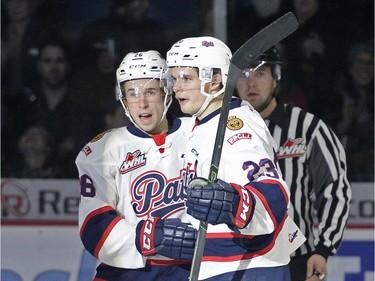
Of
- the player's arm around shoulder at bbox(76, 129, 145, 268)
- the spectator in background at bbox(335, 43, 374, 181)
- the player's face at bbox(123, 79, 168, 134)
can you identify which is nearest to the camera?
the player's arm around shoulder at bbox(76, 129, 145, 268)

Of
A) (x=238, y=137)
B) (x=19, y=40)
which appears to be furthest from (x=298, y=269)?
(x=19, y=40)

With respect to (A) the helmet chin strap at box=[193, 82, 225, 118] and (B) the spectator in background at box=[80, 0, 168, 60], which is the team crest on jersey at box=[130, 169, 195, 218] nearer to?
(A) the helmet chin strap at box=[193, 82, 225, 118]

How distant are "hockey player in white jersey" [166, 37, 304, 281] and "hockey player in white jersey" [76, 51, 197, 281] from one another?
0.18 metres

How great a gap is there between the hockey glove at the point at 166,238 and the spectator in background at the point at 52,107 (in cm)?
188

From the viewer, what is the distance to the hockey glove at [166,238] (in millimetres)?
3691

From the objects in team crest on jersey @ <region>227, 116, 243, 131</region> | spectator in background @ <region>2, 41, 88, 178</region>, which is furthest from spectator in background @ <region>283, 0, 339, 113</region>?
team crest on jersey @ <region>227, 116, 243, 131</region>

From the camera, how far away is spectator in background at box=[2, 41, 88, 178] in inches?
221

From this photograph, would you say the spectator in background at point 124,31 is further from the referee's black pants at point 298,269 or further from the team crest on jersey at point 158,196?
the team crest on jersey at point 158,196

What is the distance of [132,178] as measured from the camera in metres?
3.96

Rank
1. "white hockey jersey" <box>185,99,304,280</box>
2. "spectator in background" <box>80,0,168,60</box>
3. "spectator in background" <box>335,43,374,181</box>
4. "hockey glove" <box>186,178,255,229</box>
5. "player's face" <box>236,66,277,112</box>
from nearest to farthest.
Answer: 1. "hockey glove" <box>186,178,255,229</box>
2. "white hockey jersey" <box>185,99,304,280</box>
3. "player's face" <box>236,66,277,112</box>
4. "spectator in background" <box>80,0,168,60</box>
5. "spectator in background" <box>335,43,374,181</box>

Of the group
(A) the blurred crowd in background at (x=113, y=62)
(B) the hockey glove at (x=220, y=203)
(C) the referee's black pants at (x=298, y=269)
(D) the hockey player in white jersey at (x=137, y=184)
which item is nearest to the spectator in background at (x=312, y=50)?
(A) the blurred crowd in background at (x=113, y=62)

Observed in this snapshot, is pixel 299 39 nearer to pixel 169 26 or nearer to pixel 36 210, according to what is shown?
pixel 169 26

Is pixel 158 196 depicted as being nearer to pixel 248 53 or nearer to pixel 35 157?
pixel 248 53

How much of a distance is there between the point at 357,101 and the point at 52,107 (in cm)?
147
